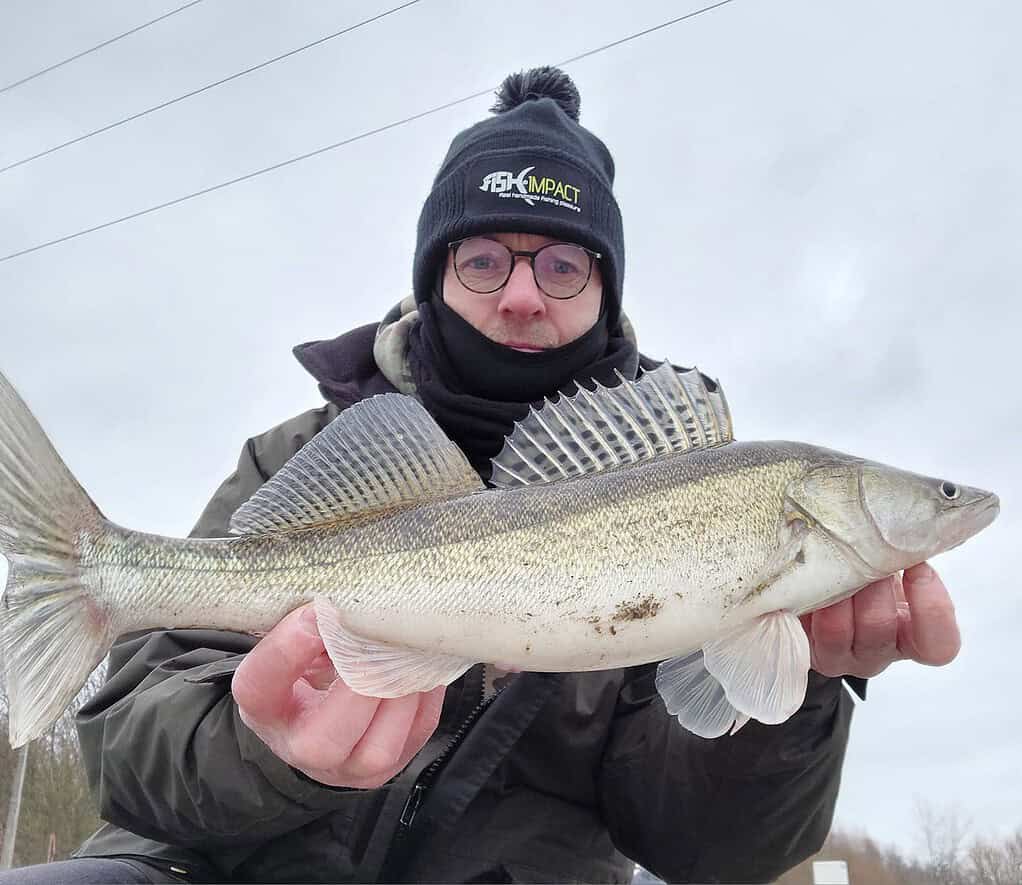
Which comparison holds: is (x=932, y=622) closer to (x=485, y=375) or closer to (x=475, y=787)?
(x=475, y=787)

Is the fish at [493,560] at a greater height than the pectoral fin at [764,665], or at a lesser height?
greater

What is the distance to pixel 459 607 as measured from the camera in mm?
2057

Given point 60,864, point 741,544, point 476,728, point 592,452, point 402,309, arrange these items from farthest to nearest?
1. point 402,309
2. point 476,728
3. point 60,864
4. point 592,452
5. point 741,544

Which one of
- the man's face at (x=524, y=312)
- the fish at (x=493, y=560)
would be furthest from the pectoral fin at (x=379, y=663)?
the man's face at (x=524, y=312)

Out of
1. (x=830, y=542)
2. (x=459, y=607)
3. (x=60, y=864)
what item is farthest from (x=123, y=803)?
(x=830, y=542)

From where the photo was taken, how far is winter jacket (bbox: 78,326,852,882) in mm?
2375

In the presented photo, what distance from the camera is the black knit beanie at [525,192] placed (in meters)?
3.43

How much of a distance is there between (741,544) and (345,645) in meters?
1.00

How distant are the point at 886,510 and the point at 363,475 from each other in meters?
1.40

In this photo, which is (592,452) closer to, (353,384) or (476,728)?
(476,728)

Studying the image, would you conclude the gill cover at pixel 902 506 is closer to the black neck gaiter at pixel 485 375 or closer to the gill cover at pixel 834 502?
the gill cover at pixel 834 502

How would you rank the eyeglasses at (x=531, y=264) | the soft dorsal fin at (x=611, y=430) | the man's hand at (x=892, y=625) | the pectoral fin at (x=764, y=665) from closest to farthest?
1. the pectoral fin at (x=764, y=665)
2. the man's hand at (x=892, y=625)
3. the soft dorsal fin at (x=611, y=430)
4. the eyeglasses at (x=531, y=264)

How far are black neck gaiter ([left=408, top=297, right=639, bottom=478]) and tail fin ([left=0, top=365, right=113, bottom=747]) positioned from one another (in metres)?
1.43

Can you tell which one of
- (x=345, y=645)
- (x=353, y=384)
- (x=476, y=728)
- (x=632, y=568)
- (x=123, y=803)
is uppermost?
(x=353, y=384)
